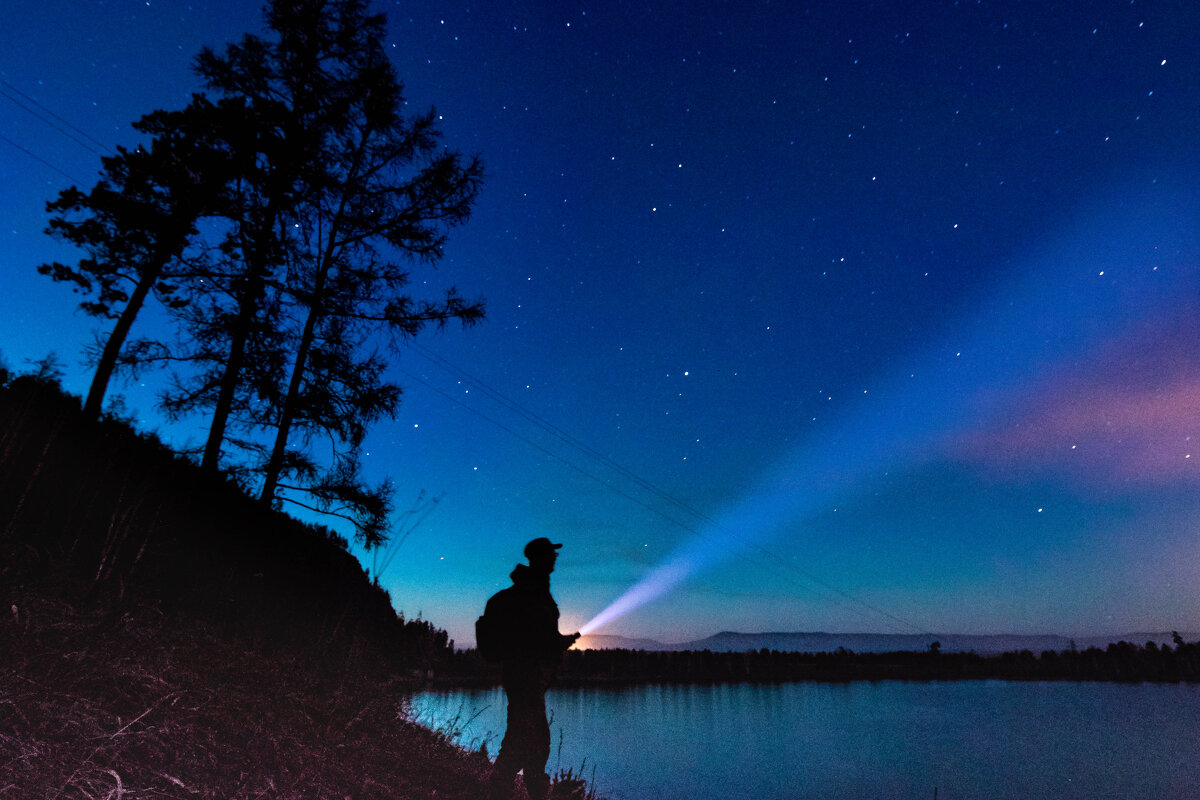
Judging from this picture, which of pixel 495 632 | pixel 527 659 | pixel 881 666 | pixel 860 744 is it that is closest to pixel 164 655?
pixel 495 632

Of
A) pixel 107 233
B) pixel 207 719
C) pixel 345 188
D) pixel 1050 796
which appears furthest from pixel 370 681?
pixel 1050 796

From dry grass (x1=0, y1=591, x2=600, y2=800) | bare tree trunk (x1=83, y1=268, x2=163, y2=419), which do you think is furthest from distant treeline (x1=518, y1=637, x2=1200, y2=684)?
dry grass (x1=0, y1=591, x2=600, y2=800)

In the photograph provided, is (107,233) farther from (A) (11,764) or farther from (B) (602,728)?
(B) (602,728)

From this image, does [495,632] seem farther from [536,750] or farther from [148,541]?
[148,541]

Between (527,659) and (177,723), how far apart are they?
8.52 feet

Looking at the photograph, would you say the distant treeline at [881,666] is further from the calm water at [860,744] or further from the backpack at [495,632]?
the backpack at [495,632]

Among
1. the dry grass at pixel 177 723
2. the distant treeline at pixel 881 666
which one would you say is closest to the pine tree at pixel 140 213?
the dry grass at pixel 177 723

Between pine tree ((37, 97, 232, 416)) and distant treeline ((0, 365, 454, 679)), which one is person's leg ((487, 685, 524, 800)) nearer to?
distant treeline ((0, 365, 454, 679))

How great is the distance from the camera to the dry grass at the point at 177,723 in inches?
140

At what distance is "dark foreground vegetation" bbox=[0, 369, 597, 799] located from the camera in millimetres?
3818

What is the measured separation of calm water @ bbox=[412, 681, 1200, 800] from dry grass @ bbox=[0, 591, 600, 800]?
2372 millimetres

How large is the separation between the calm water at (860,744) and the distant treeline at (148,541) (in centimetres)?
251

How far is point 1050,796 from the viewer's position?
70.8 feet

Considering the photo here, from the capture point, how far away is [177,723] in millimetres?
4398
